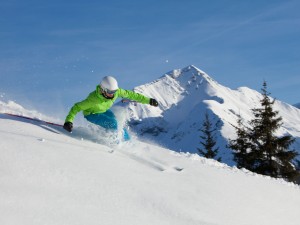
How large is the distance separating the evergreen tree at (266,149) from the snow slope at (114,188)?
16532 millimetres

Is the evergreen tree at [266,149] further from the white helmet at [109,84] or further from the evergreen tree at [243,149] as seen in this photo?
the white helmet at [109,84]

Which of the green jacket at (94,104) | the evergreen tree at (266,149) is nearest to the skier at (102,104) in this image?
the green jacket at (94,104)

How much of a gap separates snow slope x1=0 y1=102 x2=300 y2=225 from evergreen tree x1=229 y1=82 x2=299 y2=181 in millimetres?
16532

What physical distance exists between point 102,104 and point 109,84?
83 cm

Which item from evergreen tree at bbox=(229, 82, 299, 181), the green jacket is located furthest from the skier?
evergreen tree at bbox=(229, 82, 299, 181)

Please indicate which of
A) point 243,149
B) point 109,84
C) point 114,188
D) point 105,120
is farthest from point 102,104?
point 243,149

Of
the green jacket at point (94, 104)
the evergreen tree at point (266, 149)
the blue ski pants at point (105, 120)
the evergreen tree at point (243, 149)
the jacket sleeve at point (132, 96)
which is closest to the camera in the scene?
the green jacket at point (94, 104)

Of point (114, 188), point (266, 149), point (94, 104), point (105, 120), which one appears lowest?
point (114, 188)

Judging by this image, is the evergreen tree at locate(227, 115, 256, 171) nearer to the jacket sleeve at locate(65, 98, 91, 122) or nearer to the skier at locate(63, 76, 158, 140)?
the skier at locate(63, 76, 158, 140)

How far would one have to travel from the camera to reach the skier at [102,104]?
9594 millimetres

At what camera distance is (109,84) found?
953 cm

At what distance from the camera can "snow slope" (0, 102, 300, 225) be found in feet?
18.1

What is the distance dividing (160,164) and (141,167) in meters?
0.82

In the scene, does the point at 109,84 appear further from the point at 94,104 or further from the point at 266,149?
the point at 266,149
